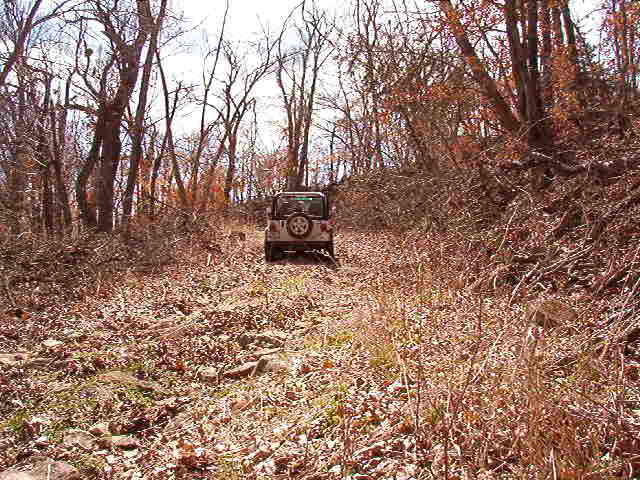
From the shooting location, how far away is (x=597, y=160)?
6715 millimetres

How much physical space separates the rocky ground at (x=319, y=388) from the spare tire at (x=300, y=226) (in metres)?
4.34

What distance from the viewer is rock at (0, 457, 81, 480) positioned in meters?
3.57

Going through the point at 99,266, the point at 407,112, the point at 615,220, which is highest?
the point at 407,112

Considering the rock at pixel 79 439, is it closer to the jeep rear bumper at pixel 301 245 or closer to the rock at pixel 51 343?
the rock at pixel 51 343

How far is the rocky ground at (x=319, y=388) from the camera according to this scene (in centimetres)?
286

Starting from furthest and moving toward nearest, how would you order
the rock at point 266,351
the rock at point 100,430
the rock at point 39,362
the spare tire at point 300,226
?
1. the spare tire at point 300,226
2. the rock at point 266,351
3. the rock at point 39,362
4. the rock at point 100,430

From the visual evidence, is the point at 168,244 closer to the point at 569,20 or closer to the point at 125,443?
the point at 125,443

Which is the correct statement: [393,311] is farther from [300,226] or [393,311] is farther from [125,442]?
[300,226]

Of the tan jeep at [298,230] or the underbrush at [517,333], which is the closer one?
the underbrush at [517,333]

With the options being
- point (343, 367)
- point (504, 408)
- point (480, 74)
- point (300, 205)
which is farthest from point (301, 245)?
point (504, 408)

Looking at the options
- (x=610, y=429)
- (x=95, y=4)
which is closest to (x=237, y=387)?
(x=610, y=429)

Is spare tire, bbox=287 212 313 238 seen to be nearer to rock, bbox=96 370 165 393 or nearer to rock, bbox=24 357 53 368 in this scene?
rock, bbox=24 357 53 368

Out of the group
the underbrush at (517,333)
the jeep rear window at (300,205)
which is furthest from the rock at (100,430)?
the jeep rear window at (300,205)

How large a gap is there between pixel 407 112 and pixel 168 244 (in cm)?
721
